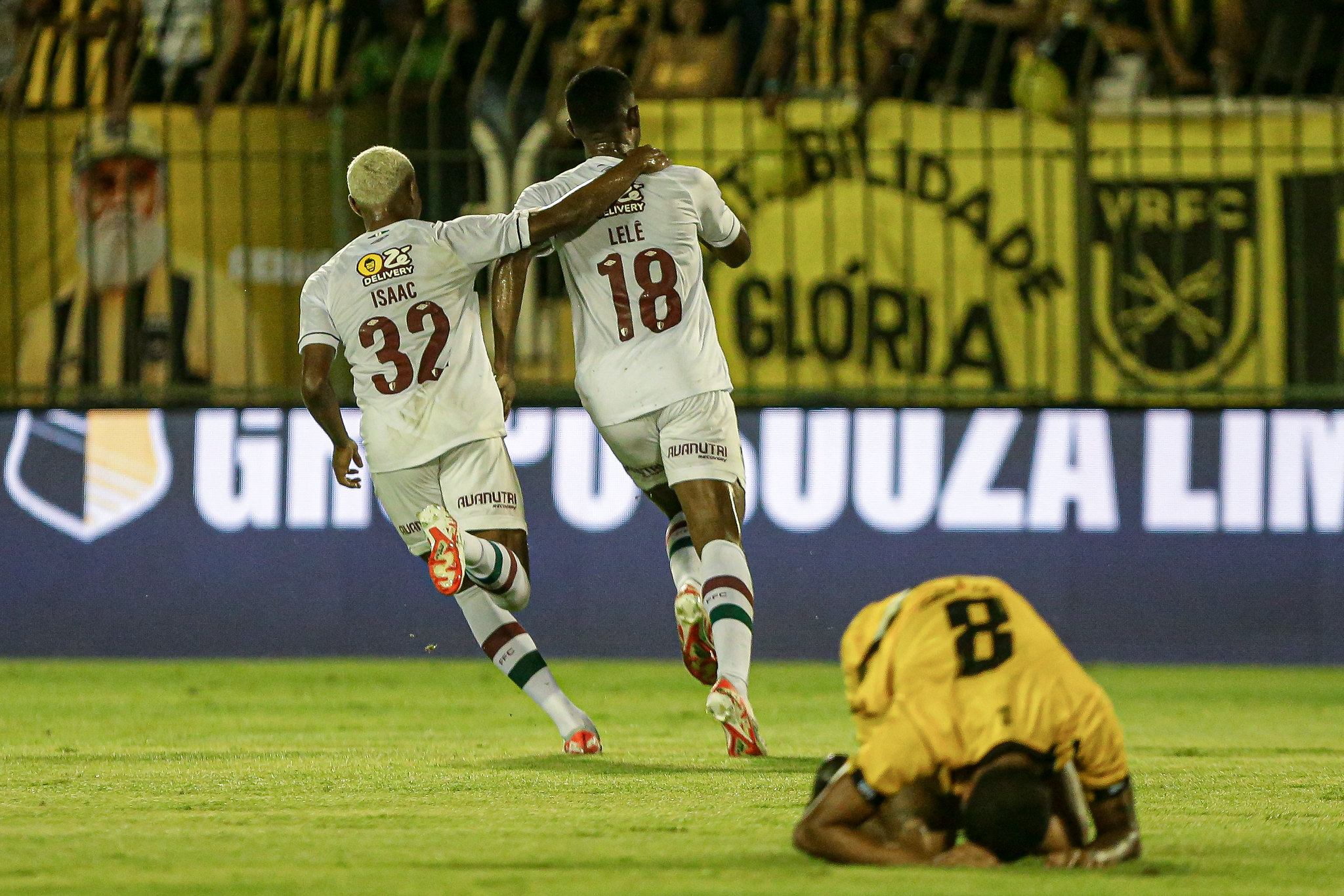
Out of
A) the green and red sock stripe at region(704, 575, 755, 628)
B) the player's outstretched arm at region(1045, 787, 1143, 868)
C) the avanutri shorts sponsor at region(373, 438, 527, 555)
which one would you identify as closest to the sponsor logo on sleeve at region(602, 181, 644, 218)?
the avanutri shorts sponsor at region(373, 438, 527, 555)

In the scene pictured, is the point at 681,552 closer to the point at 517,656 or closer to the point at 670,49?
the point at 517,656

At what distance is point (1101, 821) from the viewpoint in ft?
13.0

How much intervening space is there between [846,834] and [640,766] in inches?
75.0

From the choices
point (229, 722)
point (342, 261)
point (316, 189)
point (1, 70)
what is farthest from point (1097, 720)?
point (1, 70)

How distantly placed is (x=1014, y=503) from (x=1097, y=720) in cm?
536

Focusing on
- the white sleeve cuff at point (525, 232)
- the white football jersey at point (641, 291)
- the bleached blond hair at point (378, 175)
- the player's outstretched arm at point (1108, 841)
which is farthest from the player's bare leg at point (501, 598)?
the player's outstretched arm at point (1108, 841)

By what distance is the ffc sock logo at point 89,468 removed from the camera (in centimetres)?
938

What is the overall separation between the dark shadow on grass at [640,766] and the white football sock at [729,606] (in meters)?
0.23

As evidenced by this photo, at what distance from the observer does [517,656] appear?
6215mm

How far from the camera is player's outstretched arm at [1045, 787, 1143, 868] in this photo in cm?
392

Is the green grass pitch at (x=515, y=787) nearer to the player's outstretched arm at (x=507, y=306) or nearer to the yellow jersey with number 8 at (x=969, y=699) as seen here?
the yellow jersey with number 8 at (x=969, y=699)

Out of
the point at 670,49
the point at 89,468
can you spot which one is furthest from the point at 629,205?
the point at 670,49

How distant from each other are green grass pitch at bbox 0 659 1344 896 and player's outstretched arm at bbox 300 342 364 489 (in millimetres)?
917

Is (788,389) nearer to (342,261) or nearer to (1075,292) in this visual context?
(1075,292)
